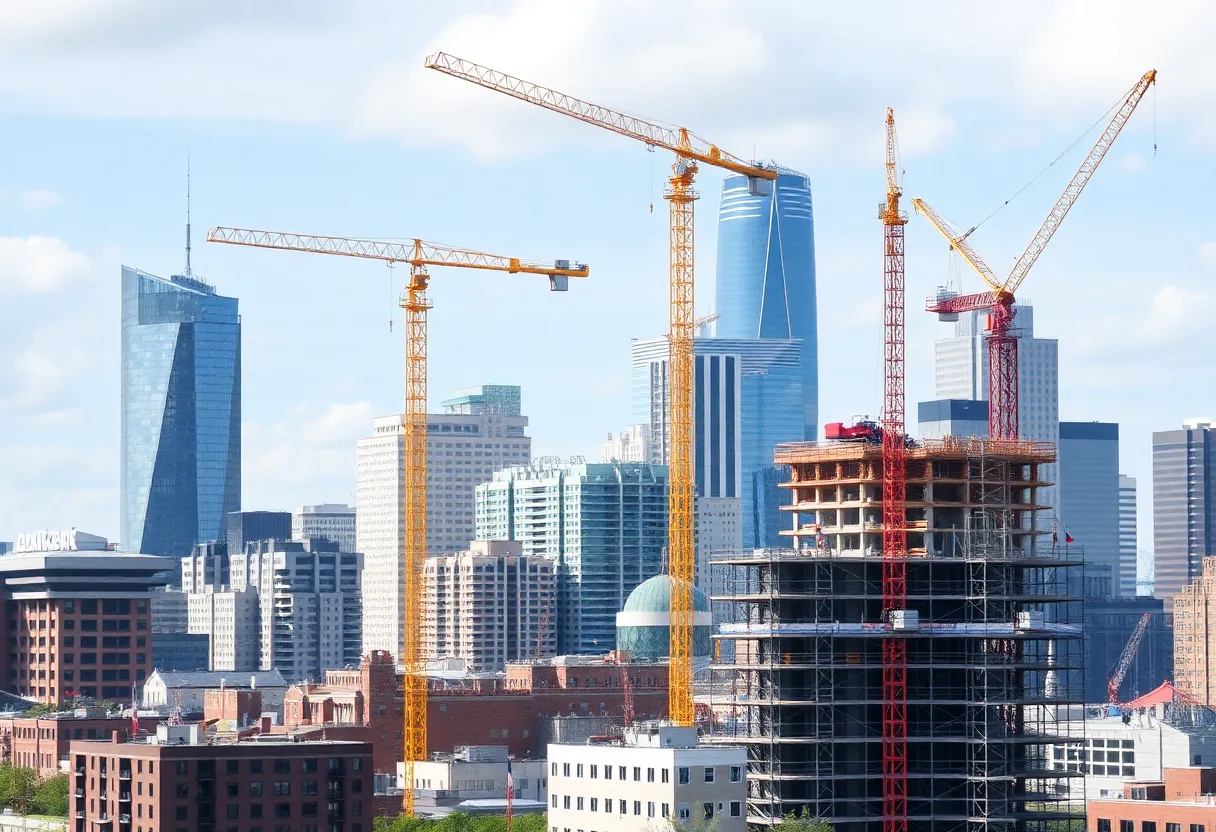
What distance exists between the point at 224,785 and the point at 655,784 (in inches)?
1392

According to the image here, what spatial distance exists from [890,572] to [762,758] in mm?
17691

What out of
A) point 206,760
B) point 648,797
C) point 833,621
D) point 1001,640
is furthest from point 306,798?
point 1001,640

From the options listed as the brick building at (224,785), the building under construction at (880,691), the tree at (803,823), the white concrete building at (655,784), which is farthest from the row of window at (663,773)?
the brick building at (224,785)

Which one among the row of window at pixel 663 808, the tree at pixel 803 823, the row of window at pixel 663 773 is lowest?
the tree at pixel 803 823

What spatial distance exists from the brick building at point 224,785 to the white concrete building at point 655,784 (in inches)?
758

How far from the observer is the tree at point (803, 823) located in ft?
584

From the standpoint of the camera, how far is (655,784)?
17850 cm

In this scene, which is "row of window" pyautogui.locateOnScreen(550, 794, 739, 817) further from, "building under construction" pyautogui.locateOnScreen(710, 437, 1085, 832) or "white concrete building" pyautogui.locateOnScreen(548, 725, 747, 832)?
"building under construction" pyautogui.locateOnScreen(710, 437, 1085, 832)

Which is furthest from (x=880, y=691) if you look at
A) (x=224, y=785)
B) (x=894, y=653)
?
(x=224, y=785)

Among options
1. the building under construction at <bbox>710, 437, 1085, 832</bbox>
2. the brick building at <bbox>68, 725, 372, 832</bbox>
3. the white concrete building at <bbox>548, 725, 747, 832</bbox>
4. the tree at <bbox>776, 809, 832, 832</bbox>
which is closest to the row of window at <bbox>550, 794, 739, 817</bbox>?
the white concrete building at <bbox>548, 725, 747, 832</bbox>

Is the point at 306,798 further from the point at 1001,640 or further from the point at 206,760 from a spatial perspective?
the point at 1001,640

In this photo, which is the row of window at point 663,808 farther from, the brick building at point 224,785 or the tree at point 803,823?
the brick building at point 224,785

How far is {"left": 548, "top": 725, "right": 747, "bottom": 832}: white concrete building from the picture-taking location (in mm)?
177250

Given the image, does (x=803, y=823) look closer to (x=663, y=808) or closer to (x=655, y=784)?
(x=663, y=808)
